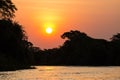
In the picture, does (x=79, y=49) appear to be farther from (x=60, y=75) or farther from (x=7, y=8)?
(x=60, y=75)

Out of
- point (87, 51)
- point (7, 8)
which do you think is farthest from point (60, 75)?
point (87, 51)

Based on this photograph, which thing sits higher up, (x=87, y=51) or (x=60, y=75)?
(x=87, y=51)

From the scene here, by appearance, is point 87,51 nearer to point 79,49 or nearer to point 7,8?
point 79,49

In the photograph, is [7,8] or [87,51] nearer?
[7,8]

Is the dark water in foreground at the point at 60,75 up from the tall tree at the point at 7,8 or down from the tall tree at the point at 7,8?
down

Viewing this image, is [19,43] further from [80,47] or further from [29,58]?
[80,47]

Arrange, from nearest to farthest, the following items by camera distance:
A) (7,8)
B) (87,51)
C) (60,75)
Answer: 1. (60,75)
2. (7,8)
3. (87,51)

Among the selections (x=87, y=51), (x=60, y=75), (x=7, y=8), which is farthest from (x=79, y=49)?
(x=60, y=75)

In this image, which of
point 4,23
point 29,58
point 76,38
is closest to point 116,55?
point 76,38

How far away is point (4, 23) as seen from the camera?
112 m

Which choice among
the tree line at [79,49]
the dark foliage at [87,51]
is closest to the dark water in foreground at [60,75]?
the tree line at [79,49]

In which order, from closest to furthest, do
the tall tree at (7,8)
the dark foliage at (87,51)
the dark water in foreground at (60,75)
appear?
the dark water in foreground at (60,75), the tall tree at (7,8), the dark foliage at (87,51)

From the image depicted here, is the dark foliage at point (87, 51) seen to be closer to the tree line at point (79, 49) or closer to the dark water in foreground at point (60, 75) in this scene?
the tree line at point (79, 49)

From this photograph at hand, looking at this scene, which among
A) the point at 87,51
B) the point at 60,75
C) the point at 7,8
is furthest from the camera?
the point at 87,51
